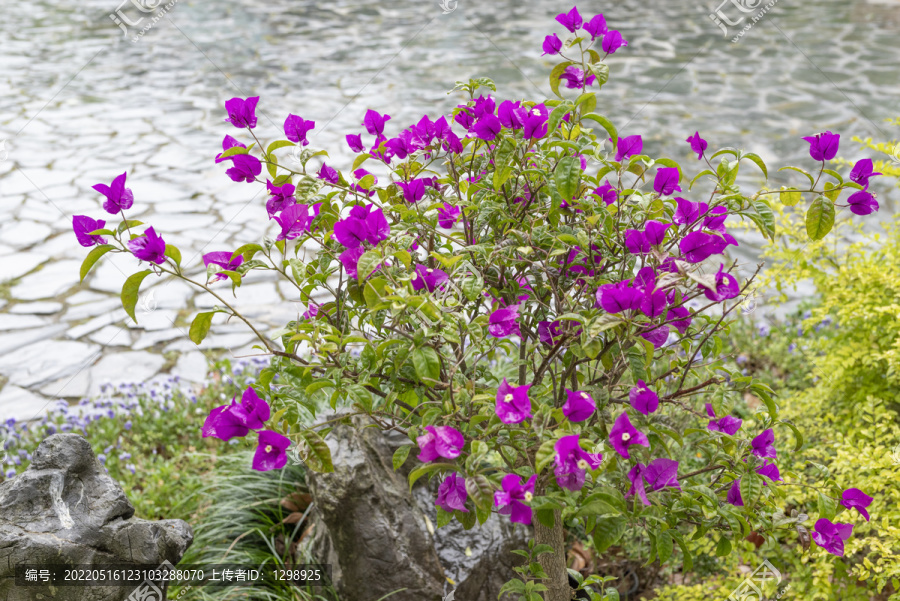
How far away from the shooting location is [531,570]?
170 centimetres

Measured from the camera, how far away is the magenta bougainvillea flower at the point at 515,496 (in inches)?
49.5

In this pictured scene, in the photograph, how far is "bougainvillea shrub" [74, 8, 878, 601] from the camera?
49.4 inches

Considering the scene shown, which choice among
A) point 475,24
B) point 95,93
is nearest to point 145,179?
point 95,93

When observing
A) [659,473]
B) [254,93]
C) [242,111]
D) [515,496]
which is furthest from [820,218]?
[254,93]

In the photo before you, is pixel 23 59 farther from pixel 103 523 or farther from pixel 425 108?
pixel 103 523

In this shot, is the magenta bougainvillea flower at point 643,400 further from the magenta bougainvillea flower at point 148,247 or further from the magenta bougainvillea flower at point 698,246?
the magenta bougainvillea flower at point 148,247

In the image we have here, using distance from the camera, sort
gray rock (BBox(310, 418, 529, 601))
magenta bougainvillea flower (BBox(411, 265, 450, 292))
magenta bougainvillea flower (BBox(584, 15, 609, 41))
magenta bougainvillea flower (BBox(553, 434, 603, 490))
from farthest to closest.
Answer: gray rock (BBox(310, 418, 529, 601)) → magenta bougainvillea flower (BBox(584, 15, 609, 41)) → magenta bougainvillea flower (BBox(411, 265, 450, 292)) → magenta bougainvillea flower (BBox(553, 434, 603, 490))

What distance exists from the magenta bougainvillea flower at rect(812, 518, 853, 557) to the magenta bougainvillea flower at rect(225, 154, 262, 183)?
1525mm

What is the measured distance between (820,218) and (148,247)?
Answer: 53.5 inches

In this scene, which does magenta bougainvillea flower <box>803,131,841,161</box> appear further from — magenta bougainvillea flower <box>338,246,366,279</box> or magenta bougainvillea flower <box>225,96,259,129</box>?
magenta bougainvillea flower <box>225,96,259,129</box>

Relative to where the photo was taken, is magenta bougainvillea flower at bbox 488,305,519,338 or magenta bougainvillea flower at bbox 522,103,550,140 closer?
magenta bougainvillea flower at bbox 488,305,519,338

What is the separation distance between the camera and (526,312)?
1728 millimetres

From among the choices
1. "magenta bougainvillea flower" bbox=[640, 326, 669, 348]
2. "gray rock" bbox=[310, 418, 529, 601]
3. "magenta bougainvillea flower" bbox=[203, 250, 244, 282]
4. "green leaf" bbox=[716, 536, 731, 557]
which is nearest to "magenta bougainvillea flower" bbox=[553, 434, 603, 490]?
"magenta bougainvillea flower" bbox=[640, 326, 669, 348]

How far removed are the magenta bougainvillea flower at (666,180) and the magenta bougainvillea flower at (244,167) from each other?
93cm
